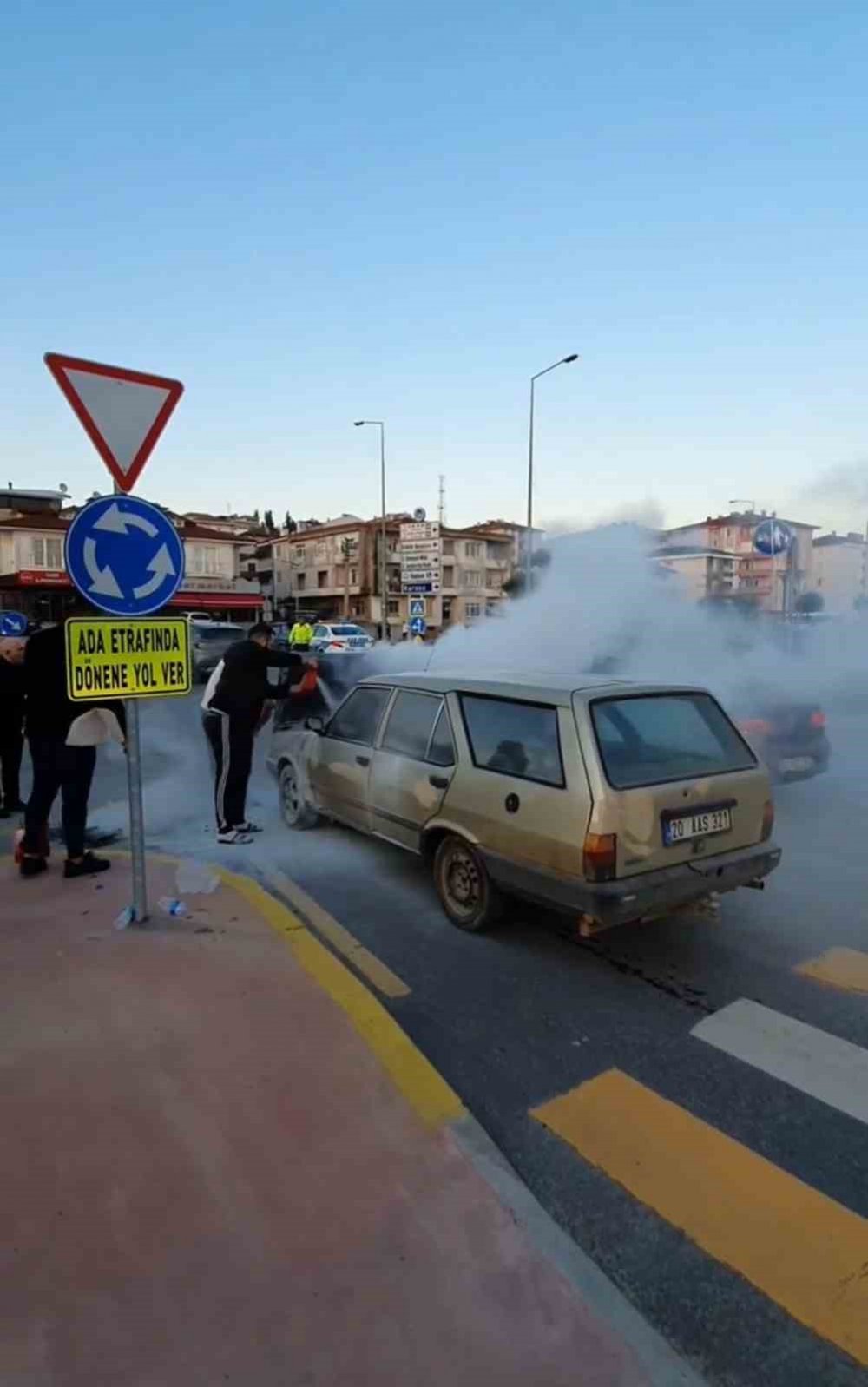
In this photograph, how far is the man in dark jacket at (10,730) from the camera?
700 cm

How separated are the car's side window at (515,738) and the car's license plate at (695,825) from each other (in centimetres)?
60


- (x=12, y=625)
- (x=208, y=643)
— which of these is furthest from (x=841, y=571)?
(x=12, y=625)

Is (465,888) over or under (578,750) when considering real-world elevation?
under

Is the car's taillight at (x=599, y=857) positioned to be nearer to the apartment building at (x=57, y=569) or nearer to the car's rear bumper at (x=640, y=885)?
the car's rear bumper at (x=640, y=885)

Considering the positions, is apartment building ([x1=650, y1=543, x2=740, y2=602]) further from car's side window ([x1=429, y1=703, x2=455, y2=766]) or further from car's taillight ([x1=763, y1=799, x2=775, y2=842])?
car's side window ([x1=429, y1=703, x2=455, y2=766])

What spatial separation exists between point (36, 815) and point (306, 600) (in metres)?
60.8

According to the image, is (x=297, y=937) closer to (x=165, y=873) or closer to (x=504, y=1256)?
(x=165, y=873)

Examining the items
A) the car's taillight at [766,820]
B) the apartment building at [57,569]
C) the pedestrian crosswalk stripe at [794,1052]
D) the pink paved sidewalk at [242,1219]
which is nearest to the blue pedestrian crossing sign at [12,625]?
the pink paved sidewalk at [242,1219]

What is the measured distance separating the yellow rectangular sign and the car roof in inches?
63.6

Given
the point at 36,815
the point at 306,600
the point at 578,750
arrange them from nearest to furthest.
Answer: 1. the point at 578,750
2. the point at 36,815
3. the point at 306,600

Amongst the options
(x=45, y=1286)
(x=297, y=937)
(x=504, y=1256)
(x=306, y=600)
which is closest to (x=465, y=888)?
(x=297, y=937)

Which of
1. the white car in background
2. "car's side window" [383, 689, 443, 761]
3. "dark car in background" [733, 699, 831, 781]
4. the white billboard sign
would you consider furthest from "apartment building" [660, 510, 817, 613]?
"car's side window" [383, 689, 443, 761]

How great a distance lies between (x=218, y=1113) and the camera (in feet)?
8.76

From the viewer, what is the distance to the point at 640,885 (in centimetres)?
368
